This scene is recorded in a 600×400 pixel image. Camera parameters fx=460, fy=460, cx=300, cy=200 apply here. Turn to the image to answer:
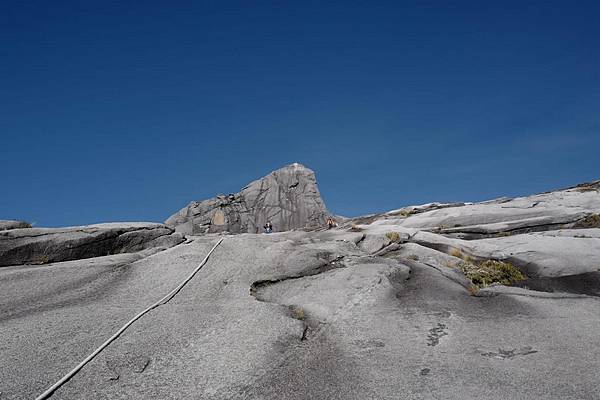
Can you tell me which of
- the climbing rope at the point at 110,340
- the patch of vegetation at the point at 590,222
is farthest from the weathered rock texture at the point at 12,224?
the patch of vegetation at the point at 590,222

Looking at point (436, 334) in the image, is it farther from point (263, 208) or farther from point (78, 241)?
point (263, 208)

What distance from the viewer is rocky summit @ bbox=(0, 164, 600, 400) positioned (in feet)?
29.8

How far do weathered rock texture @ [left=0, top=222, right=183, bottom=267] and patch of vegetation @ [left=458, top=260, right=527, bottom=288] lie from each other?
13358mm

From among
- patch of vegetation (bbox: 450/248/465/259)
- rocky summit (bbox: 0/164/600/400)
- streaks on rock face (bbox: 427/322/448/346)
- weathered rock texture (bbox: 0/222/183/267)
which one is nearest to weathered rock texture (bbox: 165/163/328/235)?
patch of vegetation (bbox: 450/248/465/259)

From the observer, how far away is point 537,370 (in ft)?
30.7

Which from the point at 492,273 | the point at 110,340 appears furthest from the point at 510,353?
the point at 110,340

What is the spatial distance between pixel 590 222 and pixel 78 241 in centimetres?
2596

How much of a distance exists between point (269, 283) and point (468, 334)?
22.8 feet

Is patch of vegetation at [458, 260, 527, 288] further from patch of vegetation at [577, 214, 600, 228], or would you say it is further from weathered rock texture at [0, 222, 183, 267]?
weathered rock texture at [0, 222, 183, 267]

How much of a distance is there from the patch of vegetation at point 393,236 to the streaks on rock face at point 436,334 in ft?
38.6

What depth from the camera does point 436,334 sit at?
1134cm

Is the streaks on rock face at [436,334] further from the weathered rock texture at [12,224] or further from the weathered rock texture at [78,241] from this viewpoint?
the weathered rock texture at [12,224]

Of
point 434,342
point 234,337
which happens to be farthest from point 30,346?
point 434,342

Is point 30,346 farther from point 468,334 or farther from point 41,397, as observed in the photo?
point 468,334
